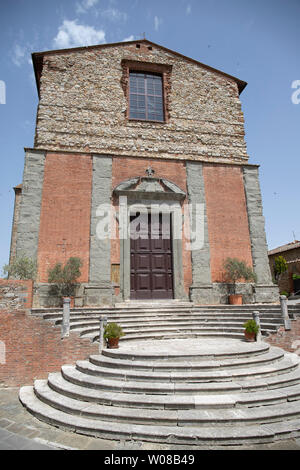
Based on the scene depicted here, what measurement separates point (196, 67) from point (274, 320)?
1206 centimetres

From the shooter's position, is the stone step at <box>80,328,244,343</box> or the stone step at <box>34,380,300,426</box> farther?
the stone step at <box>80,328,244,343</box>

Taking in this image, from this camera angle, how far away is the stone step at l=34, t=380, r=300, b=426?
3.51 m

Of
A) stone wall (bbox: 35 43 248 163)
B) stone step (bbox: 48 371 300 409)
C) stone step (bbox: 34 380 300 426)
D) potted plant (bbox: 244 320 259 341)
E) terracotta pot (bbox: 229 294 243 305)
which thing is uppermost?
stone wall (bbox: 35 43 248 163)

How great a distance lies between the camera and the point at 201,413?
3.65 metres

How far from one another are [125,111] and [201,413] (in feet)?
37.6

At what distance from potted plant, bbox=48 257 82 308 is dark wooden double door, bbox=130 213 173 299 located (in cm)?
202

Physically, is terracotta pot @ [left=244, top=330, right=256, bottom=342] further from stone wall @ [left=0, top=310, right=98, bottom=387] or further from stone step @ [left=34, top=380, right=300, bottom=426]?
stone wall @ [left=0, top=310, right=98, bottom=387]

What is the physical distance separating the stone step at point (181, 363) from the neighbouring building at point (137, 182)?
464cm

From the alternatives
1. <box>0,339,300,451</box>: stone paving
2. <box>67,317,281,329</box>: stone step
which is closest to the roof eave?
<box>67,317,281,329</box>: stone step

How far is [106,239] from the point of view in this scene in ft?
33.8

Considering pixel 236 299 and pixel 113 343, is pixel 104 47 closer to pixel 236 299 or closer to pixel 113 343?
pixel 236 299

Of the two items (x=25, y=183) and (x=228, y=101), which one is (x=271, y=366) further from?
(x=228, y=101)

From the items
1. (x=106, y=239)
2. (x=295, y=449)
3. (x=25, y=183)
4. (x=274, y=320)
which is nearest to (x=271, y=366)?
(x=295, y=449)

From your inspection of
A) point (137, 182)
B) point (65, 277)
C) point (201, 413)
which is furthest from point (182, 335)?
point (137, 182)
